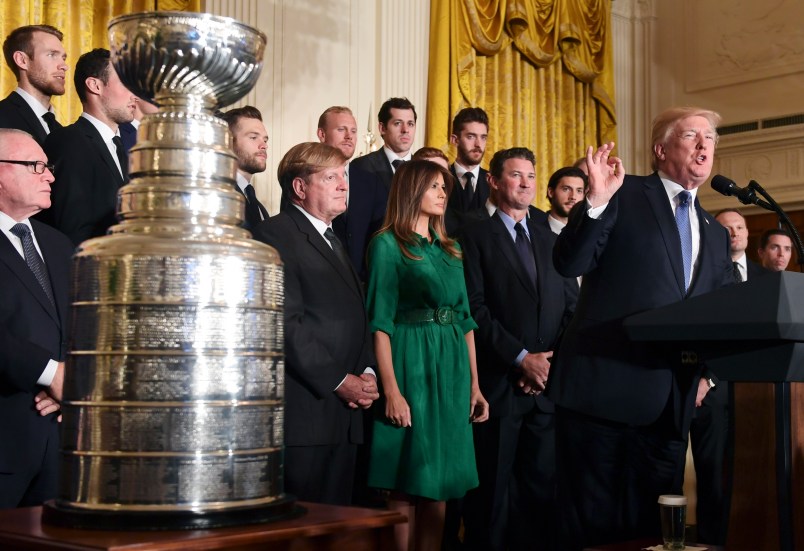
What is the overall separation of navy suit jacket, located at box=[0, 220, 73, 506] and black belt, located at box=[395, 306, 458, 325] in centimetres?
133

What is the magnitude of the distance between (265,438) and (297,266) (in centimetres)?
220

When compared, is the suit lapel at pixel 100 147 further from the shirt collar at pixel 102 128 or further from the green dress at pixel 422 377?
the green dress at pixel 422 377

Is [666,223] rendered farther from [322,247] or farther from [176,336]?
[176,336]

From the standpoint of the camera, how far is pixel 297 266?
11.3 ft

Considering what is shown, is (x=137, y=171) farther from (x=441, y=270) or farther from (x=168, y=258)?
(x=441, y=270)

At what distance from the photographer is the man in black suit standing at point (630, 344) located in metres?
3.09

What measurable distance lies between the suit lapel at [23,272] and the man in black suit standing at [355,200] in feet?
6.11

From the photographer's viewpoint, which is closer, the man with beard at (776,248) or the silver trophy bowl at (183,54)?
the silver trophy bowl at (183,54)

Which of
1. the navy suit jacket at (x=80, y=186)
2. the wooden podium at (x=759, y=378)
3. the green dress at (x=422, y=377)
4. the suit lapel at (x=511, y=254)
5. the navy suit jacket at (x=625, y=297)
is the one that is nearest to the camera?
the wooden podium at (x=759, y=378)

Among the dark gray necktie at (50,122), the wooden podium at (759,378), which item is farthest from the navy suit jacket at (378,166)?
the wooden podium at (759,378)

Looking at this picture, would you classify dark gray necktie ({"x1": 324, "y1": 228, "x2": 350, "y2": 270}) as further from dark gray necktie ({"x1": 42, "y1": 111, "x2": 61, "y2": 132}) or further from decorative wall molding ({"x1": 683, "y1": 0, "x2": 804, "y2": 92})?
decorative wall molding ({"x1": 683, "y1": 0, "x2": 804, "y2": 92})

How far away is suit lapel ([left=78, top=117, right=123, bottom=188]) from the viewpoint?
3.67 m

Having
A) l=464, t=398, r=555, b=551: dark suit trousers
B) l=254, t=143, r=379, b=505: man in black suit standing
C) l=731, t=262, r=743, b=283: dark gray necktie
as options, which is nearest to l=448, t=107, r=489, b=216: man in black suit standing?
l=731, t=262, r=743, b=283: dark gray necktie

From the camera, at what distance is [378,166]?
5336mm
